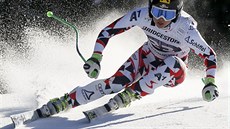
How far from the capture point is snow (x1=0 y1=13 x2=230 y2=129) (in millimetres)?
3574

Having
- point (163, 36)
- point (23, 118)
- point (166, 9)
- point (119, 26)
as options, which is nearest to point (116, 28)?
point (119, 26)

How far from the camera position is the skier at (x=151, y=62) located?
4.05m

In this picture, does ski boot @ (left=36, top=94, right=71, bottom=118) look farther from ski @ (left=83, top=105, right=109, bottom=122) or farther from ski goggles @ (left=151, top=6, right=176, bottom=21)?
ski goggles @ (left=151, top=6, right=176, bottom=21)

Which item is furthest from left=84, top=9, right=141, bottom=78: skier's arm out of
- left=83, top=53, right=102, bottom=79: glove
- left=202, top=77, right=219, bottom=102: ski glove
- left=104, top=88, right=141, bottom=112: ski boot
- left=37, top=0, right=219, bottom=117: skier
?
left=202, top=77, right=219, bottom=102: ski glove

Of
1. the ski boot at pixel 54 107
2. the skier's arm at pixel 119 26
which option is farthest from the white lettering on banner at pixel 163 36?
the ski boot at pixel 54 107

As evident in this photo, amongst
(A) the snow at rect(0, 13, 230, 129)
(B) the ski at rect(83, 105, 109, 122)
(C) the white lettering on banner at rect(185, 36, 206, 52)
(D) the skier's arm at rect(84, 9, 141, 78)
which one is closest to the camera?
(A) the snow at rect(0, 13, 230, 129)

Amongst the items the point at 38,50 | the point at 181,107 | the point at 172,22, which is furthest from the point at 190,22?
the point at 38,50

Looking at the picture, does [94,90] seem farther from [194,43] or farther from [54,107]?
[194,43]

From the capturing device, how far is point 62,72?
612cm

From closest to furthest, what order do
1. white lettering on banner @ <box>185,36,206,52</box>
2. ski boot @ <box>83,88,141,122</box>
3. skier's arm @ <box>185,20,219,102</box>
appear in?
ski boot @ <box>83,88,141,122</box>, skier's arm @ <box>185,20,219,102</box>, white lettering on banner @ <box>185,36,206,52</box>

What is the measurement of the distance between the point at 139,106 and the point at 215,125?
1144 millimetres

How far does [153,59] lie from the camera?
14.9ft

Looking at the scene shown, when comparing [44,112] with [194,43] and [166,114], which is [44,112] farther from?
[194,43]

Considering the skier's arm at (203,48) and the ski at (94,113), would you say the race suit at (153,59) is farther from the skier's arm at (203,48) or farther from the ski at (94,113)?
the ski at (94,113)
